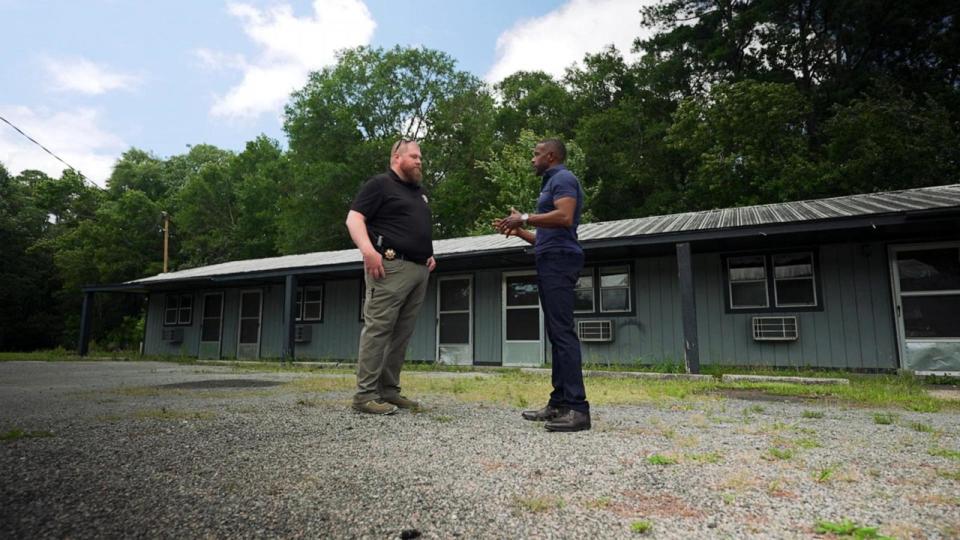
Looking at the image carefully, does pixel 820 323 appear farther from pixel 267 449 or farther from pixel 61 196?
pixel 61 196

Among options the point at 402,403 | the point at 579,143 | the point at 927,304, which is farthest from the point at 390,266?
the point at 579,143

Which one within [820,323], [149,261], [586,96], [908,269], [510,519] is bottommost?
[510,519]

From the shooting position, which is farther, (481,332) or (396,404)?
(481,332)

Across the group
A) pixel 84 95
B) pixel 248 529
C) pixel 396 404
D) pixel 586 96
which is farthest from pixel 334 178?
pixel 248 529

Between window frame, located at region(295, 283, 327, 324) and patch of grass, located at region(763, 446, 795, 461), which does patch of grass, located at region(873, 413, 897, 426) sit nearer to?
patch of grass, located at region(763, 446, 795, 461)

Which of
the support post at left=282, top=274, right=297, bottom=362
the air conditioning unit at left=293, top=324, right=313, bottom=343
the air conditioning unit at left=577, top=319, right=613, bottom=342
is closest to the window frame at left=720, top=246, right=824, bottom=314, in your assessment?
the air conditioning unit at left=577, top=319, right=613, bottom=342

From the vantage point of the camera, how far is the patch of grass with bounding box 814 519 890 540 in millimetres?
1331

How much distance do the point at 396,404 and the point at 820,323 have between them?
8.08 meters

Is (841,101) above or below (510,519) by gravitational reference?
above

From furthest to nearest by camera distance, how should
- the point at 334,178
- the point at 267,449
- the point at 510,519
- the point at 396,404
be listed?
the point at 334,178 → the point at 396,404 → the point at 267,449 → the point at 510,519

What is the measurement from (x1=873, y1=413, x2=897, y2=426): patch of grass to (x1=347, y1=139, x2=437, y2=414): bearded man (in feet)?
9.91

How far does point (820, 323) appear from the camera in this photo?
8.52m

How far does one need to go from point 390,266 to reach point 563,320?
3.89 feet

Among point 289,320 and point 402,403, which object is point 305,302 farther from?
point 402,403
